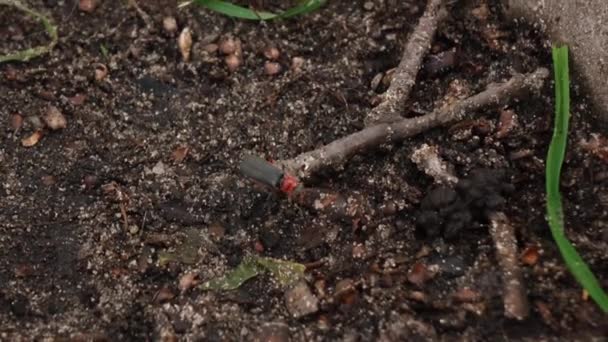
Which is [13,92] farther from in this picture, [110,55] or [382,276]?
[382,276]

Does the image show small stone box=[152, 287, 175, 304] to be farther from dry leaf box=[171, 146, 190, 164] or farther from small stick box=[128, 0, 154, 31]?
small stick box=[128, 0, 154, 31]

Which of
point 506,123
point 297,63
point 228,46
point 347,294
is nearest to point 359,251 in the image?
point 347,294

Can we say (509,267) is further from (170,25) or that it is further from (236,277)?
(170,25)

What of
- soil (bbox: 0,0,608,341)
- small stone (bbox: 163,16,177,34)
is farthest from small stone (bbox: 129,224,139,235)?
small stone (bbox: 163,16,177,34)

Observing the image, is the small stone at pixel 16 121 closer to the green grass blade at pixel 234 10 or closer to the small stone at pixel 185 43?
the small stone at pixel 185 43

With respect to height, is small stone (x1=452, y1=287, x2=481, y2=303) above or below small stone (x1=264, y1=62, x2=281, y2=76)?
below

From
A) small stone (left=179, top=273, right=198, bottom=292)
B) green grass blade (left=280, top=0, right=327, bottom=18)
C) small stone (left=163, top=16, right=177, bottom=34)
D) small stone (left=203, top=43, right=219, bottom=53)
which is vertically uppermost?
green grass blade (left=280, top=0, right=327, bottom=18)

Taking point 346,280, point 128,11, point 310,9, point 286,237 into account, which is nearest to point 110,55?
point 128,11
